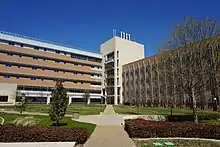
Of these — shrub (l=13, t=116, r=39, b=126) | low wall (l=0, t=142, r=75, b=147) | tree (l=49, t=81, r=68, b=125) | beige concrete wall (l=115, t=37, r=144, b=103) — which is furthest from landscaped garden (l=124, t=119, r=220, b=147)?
beige concrete wall (l=115, t=37, r=144, b=103)

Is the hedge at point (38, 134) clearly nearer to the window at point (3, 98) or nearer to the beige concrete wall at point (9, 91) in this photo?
the beige concrete wall at point (9, 91)

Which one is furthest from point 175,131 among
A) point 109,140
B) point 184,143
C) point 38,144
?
point 38,144

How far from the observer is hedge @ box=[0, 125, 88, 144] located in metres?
10.7

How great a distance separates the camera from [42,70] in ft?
208

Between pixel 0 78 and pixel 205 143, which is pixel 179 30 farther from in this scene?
pixel 0 78

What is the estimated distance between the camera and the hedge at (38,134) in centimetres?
1073

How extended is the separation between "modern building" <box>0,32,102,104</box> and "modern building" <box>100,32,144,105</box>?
319 cm

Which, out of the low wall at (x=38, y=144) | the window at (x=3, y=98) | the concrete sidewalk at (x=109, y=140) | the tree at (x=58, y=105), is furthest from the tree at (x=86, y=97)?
the low wall at (x=38, y=144)

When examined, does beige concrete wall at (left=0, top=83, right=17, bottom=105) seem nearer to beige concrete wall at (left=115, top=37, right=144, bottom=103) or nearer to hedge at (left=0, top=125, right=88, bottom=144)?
beige concrete wall at (left=115, top=37, right=144, bottom=103)

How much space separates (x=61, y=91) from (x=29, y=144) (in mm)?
9031

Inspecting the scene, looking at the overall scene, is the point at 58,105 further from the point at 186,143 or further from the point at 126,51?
the point at 126,51

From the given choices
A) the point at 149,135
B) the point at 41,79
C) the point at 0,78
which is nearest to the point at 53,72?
the point at 41,79

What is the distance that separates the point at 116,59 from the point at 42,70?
86.0 feet

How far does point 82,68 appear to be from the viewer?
72.9 meters
